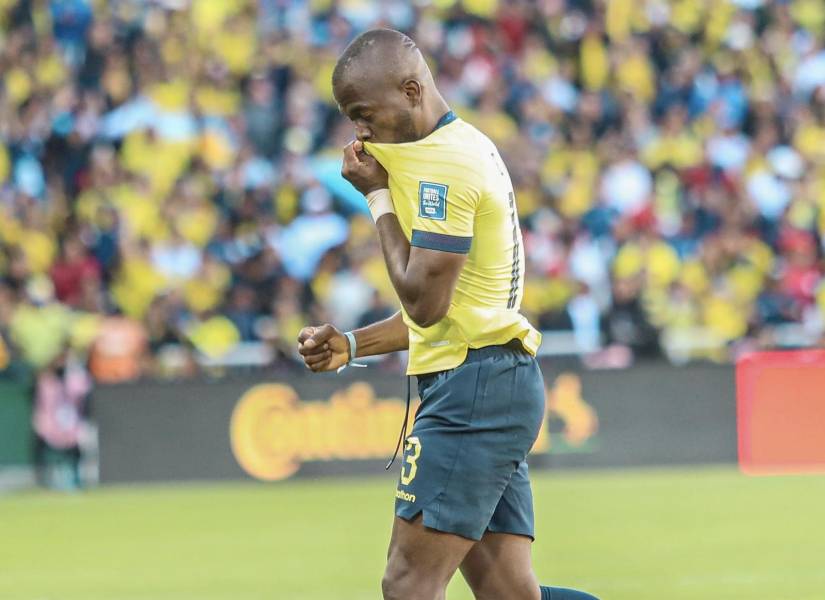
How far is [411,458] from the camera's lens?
460cm

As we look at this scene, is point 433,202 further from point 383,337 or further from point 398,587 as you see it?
point 398,587

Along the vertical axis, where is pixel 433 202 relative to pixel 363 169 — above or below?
below

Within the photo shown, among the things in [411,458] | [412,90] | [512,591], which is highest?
[412,90]

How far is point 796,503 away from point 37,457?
6993 millimetres

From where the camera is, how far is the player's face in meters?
4.43

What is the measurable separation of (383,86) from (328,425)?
9.93m

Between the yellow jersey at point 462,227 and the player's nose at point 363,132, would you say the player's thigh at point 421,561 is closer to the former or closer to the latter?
the yellow jersey at point 462,227

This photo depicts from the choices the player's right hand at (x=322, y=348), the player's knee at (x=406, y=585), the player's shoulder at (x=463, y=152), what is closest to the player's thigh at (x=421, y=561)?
the player's knee at (x=406, y=585)

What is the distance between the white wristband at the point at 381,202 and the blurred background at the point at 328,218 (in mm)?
9382

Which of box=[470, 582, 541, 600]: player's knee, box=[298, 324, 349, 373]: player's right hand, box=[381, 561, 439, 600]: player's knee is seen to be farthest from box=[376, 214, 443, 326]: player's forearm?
box=[470, 582, 541, 600]: player's knee

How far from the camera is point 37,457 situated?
14430mm

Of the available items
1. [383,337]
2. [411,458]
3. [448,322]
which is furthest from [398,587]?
[383,337]

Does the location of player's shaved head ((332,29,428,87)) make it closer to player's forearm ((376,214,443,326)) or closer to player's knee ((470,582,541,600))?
player's forearm ((376,214,443,326))

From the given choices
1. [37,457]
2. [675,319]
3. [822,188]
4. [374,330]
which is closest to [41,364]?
[37,457]
